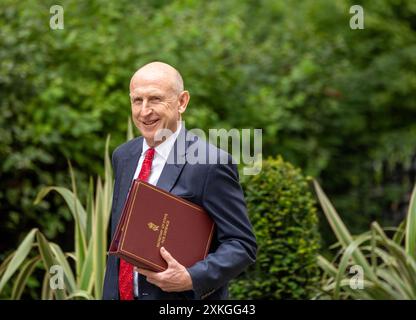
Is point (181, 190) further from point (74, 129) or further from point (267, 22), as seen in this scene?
point (267, 22)

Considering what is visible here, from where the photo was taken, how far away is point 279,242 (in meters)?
5.21

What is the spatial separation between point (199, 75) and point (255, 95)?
24.3 inches

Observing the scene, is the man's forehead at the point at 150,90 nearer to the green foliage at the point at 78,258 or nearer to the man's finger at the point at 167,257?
the man's finger at the point at 167,257

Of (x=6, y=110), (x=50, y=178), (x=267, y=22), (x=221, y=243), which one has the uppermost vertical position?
(x=267, y=22)

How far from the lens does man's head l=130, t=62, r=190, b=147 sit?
3.39 m

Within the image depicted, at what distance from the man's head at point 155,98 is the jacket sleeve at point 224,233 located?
231 millimetres

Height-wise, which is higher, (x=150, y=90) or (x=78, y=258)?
(x=150, y=90)

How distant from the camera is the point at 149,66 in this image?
343 centimetres

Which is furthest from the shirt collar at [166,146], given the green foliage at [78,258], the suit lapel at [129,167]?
the green foliage at [78,258]

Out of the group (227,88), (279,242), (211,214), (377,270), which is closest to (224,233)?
(211,214)

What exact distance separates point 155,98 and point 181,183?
0.30m

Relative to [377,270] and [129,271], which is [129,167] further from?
[377,270]
